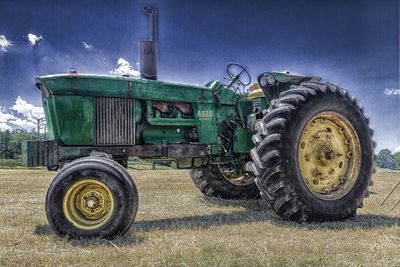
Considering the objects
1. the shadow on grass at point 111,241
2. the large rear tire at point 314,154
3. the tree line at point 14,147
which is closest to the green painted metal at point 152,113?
the large rear tire at point 314,154

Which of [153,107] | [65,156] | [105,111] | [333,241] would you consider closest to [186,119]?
[153,107]

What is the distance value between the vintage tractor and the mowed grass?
0.40 m

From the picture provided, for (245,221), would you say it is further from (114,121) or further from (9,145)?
(9,145)

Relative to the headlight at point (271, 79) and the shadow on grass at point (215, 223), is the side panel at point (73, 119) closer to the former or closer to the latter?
the shadow on grass at point (215, 223)

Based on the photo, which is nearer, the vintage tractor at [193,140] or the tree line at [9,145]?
the vintage tractor at [193,140]

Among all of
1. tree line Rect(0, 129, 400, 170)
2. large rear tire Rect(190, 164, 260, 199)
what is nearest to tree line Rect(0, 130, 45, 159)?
tree line Rect(0, 129, 400, 170)

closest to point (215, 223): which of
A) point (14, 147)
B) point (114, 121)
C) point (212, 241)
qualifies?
point (212, 241)

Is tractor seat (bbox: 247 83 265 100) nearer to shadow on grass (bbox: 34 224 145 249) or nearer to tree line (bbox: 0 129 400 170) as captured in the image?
shadow on grass (bbox: 34 224 145 249)

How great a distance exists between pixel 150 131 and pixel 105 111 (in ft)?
2.78

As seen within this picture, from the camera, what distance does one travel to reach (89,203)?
5395mm

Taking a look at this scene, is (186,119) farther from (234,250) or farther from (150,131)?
(234,250)

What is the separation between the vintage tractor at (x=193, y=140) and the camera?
535 centimetres

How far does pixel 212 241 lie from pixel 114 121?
2.78 metres

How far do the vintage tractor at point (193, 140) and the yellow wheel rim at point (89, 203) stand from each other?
0.04ft
